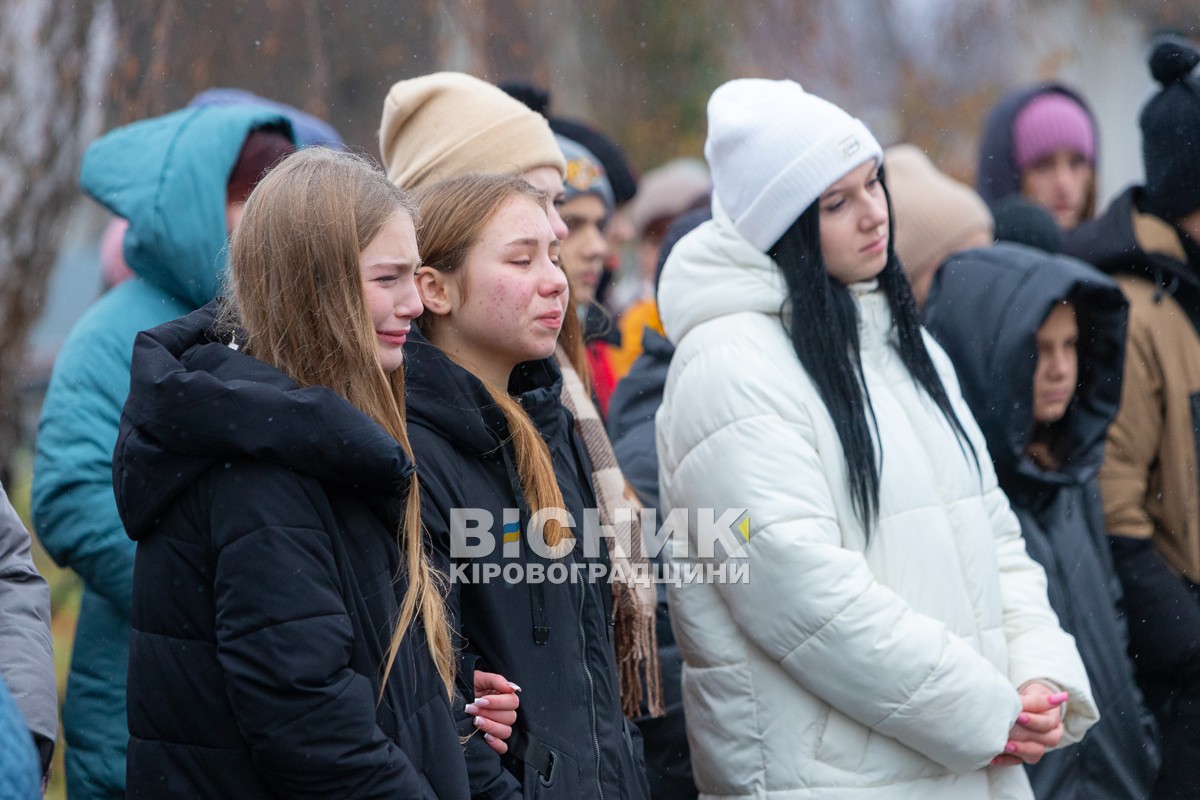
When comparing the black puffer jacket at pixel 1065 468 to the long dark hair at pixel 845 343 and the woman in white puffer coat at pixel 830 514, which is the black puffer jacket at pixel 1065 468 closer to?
the woman in white puffer coat at pixel 830 514

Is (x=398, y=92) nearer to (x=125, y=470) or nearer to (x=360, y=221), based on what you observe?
(x=360, y=221)

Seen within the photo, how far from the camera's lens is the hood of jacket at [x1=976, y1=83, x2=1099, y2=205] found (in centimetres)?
617

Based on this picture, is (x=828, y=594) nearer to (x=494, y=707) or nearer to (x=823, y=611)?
(x=823, y=611)

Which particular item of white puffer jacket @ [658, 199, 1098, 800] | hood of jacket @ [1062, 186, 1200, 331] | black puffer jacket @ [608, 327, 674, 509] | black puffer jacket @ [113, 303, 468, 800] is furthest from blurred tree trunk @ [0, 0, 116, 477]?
black puffer jacket @ [113, 303, 468, 800]

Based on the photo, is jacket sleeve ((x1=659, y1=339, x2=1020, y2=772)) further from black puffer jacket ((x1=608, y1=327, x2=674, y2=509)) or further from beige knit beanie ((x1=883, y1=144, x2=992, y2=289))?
beige knit beanie ((x1=883, y1=144, x2=992, y2=289))

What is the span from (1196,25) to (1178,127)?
907 cm

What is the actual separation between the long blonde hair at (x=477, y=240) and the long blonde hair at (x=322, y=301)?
37 centimetres

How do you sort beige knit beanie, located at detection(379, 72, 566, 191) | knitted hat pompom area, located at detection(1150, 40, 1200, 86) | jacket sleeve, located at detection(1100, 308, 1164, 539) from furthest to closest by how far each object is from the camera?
knitted hat pompom area, located at detection(1150, 40, 1200, 86)
jacket sleeve, located at detection(1100, 308, 1164, 539)
beige knit beanie, located at detection(379, 72, 566, 191)

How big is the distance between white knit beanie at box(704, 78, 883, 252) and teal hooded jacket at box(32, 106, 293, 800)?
120 centimetres

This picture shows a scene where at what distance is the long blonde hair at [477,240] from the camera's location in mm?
2869

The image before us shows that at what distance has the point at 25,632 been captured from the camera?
2717 mm

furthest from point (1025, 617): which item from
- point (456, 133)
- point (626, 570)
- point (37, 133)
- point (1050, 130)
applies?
point (37, 133)

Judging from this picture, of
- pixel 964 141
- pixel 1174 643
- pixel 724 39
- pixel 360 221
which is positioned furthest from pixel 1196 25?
pixel 360 221

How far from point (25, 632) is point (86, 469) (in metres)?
0.67
